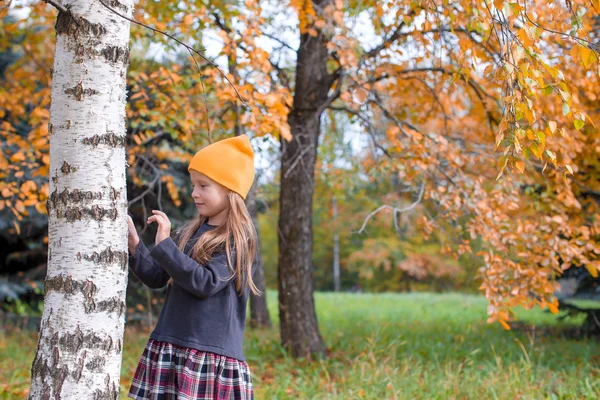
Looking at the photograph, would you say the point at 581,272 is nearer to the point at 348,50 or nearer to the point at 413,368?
the point at 413,368

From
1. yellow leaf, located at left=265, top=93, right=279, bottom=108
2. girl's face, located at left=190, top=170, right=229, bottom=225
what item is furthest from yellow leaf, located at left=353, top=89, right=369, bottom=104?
girl's face, located at left=190, top=170, right=229, bottom=225

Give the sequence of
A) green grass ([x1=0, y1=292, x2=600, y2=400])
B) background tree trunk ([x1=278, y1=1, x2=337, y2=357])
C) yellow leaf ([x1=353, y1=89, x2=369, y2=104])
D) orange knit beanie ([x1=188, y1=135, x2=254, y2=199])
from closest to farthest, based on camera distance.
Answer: orange knit beanie ([x1=188, y1=135, x2=254, y2=199]) → green grass ([x1=0, y1=292, x2=600, y2=400]) → yellow leaf ([x1=353, y1=89, x2=369, y2=104]) → background tree trunk ([x1=278, y1=1, x2=337, y2=357])

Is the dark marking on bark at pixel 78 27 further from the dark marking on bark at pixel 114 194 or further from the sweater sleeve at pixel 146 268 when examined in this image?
the sweater sleeve at pixel 146 268

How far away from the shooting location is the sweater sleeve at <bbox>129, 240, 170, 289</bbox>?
2.28 m

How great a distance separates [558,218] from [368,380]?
1.89 m

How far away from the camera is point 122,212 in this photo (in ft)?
6.74

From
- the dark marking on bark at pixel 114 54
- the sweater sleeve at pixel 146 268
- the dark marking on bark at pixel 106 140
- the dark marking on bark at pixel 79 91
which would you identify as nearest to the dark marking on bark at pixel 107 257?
the sweater sleeve at pixel 146 268

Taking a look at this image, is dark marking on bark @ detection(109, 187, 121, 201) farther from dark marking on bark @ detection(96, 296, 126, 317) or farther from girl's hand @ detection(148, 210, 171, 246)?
dark marking on bark @ detection(96, 296, 126, 317)

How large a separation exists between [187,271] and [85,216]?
0.40 metres

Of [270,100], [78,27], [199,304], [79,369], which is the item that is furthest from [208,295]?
[270,100]

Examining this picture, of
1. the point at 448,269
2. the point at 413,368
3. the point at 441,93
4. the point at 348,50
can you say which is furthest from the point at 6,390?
the point at 448,269

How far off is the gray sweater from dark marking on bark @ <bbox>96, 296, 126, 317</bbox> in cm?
20

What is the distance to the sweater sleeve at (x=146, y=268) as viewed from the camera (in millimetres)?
2281

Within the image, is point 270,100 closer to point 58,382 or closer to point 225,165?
point 225,165
